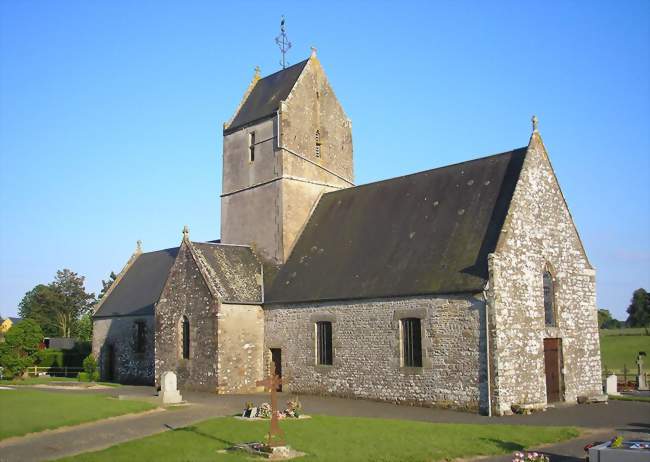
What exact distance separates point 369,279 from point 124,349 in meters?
19.7

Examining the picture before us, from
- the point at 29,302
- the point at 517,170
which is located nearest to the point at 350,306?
the point at 517,170

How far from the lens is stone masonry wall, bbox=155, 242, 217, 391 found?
2991cm

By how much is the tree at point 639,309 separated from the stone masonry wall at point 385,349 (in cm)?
9735

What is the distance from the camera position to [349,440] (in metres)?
16.5

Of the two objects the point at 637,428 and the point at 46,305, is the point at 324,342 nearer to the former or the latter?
the point at 637,428

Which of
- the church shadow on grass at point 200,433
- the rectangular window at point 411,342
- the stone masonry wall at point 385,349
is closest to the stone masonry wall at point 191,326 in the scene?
the stone masonry wall at point 385,349

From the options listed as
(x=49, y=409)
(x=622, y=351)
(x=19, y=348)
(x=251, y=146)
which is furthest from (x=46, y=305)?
(x=49, y=409)

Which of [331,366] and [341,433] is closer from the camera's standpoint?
[341,433]

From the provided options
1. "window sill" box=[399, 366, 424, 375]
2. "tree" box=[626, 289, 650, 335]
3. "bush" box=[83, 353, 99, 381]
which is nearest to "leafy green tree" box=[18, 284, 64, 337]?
"bush" box=[83, 353, 99, 381]

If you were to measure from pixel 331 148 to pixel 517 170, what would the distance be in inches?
527

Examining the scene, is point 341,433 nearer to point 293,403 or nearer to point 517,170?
point 293,403

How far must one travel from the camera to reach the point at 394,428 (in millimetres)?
18359

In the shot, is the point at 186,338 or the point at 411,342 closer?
the point at 411,342

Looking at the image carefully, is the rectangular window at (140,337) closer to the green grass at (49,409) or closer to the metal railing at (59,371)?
the metal railing at (59,371)
